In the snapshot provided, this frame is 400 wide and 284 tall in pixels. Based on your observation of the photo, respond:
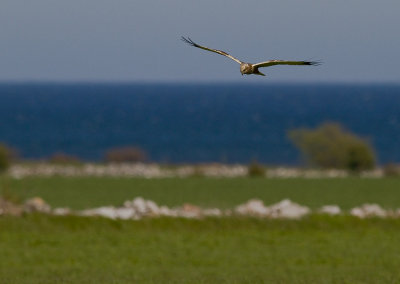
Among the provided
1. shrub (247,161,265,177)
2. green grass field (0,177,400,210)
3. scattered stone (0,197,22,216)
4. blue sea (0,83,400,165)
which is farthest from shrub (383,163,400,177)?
scattered stone (0,197,22,216)

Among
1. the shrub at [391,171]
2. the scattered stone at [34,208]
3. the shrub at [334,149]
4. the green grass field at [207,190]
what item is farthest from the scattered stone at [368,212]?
the shrub at [334,149]

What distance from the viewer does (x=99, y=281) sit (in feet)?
47.6

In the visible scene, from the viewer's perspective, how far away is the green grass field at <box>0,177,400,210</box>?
29391 millimetres

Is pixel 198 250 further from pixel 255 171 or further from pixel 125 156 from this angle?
pixel 125 156

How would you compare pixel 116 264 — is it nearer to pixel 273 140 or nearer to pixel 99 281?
pixel 99 281

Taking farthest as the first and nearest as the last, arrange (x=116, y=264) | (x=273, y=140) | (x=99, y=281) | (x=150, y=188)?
1. (x=273, y=140)
2. (x=150, y=188)
3. (x=116, y=264)
4. (x=99, y=281)

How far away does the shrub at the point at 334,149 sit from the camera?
4631cm

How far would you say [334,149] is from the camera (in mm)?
47406

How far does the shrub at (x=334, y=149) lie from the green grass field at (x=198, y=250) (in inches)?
797

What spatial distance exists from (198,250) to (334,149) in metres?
29.3

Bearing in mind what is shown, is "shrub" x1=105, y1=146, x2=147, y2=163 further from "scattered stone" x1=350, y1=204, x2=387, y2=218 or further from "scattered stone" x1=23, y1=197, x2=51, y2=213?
"scattered stone" x1=350, y1=204, x2=387, y2=218

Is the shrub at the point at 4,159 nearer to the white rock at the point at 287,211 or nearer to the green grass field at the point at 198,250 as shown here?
the green grass field at the point at 198,250

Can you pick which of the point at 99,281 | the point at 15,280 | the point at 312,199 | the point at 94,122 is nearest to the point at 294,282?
the point at 99,281

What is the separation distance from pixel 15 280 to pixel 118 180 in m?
22.9
